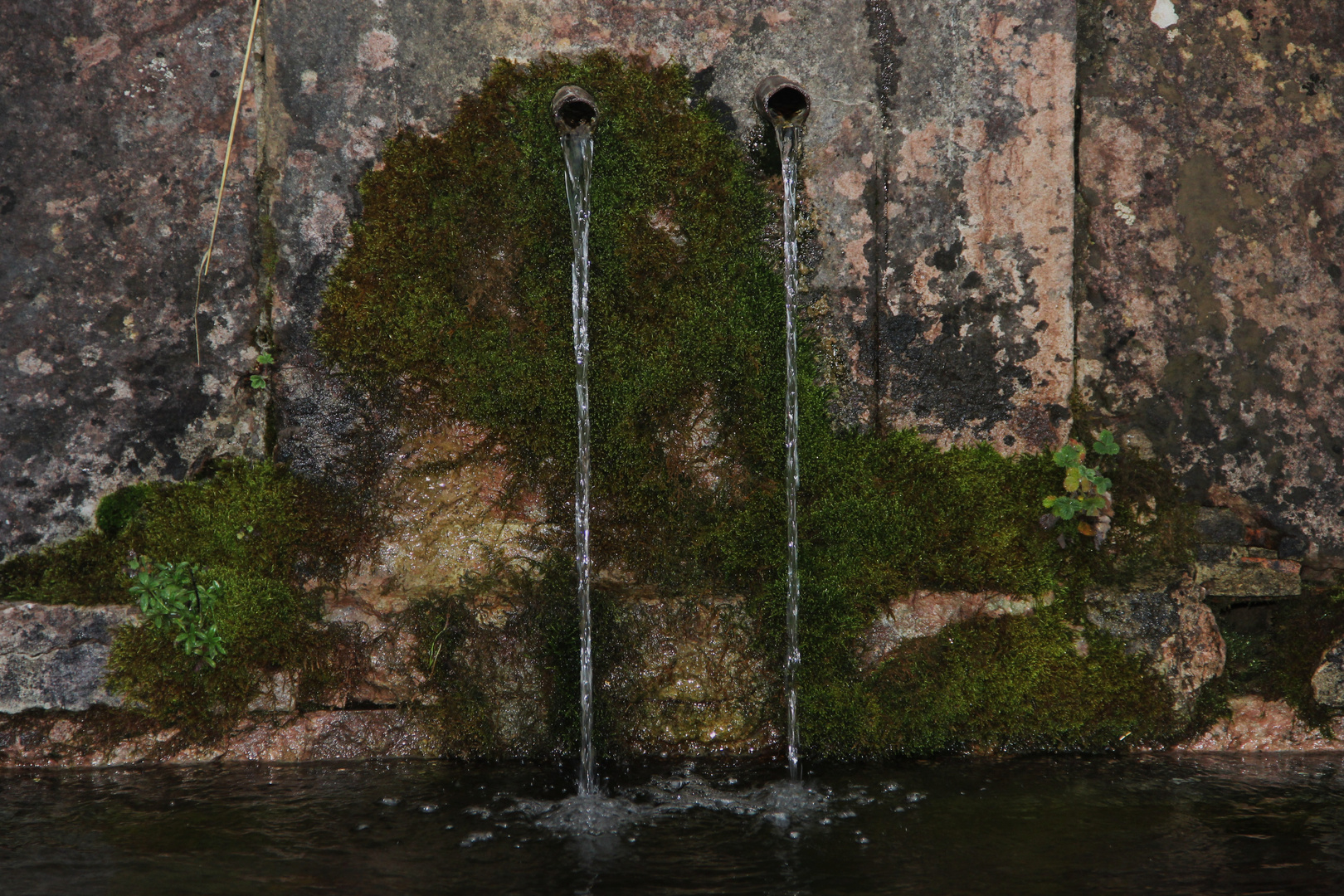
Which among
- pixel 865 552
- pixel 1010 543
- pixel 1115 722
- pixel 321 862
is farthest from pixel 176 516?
pixel 1115 722

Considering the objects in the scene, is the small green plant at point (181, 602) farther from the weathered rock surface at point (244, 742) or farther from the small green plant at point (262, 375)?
the small green plant at point (262, 375)

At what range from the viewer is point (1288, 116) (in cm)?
310

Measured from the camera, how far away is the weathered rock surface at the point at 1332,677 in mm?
3027

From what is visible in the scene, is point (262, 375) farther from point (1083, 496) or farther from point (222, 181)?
point (1083, 496)

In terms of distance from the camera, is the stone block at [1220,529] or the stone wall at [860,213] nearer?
the stone wall at [860,213]

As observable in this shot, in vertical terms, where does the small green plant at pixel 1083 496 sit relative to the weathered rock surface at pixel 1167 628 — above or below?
above

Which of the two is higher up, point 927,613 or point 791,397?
point 791,397

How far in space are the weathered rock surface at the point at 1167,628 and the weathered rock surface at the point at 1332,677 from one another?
339 mm

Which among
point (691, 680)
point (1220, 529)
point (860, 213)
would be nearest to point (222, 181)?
point (860, 213)

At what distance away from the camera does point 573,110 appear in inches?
118

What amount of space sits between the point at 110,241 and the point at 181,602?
118cm

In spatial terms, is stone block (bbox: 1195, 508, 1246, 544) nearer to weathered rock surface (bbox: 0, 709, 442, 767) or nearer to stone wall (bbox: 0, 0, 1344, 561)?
stone wall (bbox: 0, 0, 1344, 561)

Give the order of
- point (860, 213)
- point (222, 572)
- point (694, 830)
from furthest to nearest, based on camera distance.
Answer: point (860, 213), point (222, 572), point (694, 830)

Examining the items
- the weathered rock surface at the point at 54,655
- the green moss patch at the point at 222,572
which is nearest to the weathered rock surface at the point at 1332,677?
the green moss patch at the point at 222,572
